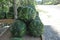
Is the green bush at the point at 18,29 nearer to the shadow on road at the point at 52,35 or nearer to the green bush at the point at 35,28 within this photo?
the green bush at the point at 35,28

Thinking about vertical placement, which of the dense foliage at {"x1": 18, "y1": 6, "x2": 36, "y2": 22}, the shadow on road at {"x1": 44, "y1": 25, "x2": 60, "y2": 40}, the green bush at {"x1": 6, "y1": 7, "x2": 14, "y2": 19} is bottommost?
the shadow on road at {"x1": 44, "y1": 25, "x2": 60, "y2": 40}

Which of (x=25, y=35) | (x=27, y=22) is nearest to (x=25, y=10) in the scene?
(x=27, y=22)

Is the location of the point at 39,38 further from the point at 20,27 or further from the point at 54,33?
the point at 54,33

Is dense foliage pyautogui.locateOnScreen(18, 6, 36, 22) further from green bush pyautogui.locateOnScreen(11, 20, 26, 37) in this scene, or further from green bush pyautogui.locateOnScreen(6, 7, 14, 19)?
green bush pyautogui.locateOnScreen(6, 7, 14, 19)

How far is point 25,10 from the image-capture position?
2156 mm

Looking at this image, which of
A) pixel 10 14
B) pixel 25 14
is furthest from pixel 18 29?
pixel 10 14

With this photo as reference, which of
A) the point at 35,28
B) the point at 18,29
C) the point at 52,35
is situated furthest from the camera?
the point at 52,35

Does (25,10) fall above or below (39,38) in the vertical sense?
above

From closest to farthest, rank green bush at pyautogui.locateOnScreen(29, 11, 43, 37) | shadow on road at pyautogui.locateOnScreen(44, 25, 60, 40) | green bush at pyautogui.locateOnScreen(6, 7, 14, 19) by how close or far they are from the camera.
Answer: green bush at pyautogui.locateOnScreen(29, 11, 43, 37) → shadow on road at pyautogui.locateOnScreen(44, 25, 60, 40) → green bush at pyautogui.locateOnScreen(6, 7, 14, 19)

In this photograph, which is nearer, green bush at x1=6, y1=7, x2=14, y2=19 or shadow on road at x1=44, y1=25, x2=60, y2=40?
shadow on road at x1=44, y1=25, x2=60, y2=40

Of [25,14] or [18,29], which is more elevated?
[25,14]

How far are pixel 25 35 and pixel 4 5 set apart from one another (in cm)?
274

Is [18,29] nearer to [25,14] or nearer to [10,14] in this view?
[25,14]

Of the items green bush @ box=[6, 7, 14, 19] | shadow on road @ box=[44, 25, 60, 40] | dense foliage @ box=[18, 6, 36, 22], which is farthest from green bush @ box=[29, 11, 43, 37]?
green bush @ box=[6, 7, 14, 19]
